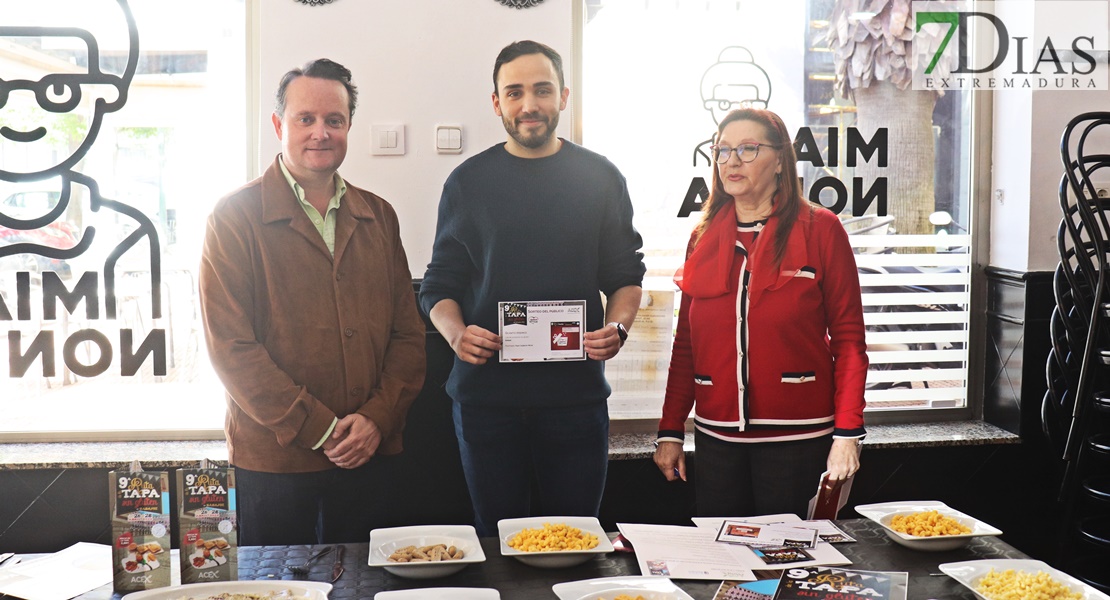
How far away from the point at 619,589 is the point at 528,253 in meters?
1.32

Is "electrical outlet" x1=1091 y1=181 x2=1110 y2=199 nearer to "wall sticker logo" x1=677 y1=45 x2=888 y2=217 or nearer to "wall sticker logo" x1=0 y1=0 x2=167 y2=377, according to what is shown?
"wall sticker logo" x1=677 y1=45 x2=888 y2=217

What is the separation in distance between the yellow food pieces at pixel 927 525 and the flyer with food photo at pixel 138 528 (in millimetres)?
1564

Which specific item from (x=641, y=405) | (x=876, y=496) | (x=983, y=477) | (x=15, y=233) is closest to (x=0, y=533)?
(x=15, y=233)

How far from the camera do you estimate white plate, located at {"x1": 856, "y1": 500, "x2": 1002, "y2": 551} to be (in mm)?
2002

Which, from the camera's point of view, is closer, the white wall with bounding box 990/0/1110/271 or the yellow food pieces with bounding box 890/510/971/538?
the yellow food pieces with bounding box 890/510/971/538

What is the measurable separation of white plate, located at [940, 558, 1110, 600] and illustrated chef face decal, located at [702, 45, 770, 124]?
218cm

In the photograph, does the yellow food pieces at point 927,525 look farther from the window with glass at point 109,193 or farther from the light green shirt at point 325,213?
the window with glass at point 109,193

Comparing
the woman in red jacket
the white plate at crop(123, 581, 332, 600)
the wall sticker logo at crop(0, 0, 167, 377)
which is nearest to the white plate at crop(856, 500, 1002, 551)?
the woman in red jacket

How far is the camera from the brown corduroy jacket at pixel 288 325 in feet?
9.14

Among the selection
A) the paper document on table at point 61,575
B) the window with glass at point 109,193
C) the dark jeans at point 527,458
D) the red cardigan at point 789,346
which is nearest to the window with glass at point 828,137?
the dark jeans at point 527,458

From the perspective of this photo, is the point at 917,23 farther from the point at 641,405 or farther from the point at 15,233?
the point at 15,233

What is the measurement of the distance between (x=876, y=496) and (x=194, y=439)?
2.69 m

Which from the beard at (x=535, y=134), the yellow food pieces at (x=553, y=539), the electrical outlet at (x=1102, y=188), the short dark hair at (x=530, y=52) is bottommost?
the yellow food pieces at (x=553, y=539)

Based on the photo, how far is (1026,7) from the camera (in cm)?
366
